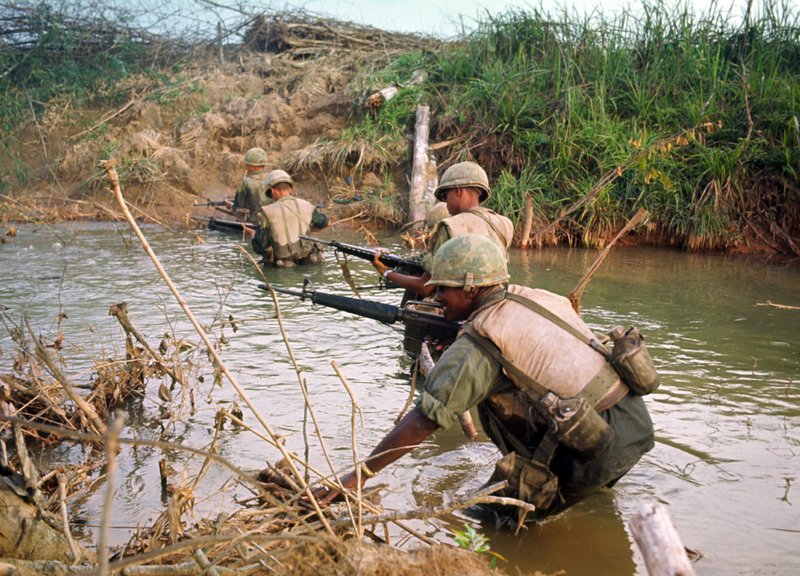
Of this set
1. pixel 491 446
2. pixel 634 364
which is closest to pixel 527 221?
pixel 491 446

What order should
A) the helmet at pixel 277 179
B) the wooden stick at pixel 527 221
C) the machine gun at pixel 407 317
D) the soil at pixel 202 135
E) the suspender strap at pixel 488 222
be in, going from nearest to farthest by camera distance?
the machine gun at pixel 407 317 < the suspender strap at pixel 488 222 < the wooden stick at pixel 527 221 < the helmet at pixel 277 179 < the soil at pixel 202 135

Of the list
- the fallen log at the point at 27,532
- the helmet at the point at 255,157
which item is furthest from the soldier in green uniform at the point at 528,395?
the helmet at the point at 255,157

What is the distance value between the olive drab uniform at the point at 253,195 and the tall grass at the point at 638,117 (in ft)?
10.3

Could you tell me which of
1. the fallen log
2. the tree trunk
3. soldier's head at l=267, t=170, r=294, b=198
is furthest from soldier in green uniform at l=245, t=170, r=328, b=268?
the fallen log

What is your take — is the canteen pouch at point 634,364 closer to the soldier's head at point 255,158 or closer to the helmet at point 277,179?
the helmet at point 277,179

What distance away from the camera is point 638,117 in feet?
38.7

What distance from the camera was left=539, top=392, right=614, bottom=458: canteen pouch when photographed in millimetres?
3156

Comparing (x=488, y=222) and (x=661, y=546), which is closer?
(x=661, y=546)

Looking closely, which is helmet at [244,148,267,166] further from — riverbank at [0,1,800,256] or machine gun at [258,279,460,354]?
machine gun at [258,279,460,354]

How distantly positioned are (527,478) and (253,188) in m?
9.22

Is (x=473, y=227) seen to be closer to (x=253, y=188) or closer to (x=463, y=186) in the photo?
(x=463, y=186)

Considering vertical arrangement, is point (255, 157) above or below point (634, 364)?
above

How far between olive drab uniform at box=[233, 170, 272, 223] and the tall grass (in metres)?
3.13

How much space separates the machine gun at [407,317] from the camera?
429cm
